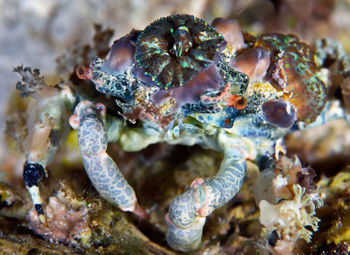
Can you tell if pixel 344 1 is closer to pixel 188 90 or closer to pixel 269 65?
pixel 269 65

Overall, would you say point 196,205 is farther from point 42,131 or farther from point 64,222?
point 42,131

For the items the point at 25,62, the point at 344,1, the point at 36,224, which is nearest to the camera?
the point at 36,224

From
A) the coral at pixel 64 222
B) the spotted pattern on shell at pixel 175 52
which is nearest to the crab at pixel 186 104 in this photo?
the spotted pattern on shell at pixel 175 52

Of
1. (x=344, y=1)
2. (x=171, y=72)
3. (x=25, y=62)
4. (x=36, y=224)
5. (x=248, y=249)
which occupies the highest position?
(x=171, y=72)

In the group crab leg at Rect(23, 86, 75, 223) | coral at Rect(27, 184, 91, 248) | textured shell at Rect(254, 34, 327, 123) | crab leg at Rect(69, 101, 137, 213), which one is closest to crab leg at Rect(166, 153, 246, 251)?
crab leg at Rect(69, 101, 137, 213)

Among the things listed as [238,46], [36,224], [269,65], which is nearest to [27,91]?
[36,224]

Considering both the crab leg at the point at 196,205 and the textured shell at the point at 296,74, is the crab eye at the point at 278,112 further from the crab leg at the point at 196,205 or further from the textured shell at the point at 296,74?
the crab leg at the point at 196,205

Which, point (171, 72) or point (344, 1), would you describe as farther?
point (344, 1)
